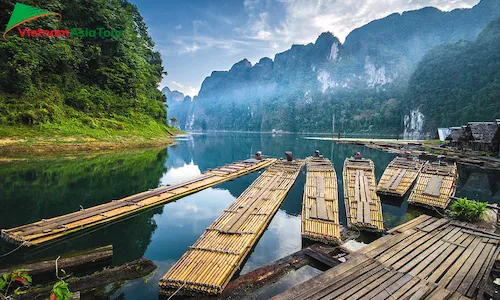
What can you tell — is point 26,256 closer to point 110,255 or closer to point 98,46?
point 110,255

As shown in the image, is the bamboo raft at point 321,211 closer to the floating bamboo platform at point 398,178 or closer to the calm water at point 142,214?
the calm water at point 142,214

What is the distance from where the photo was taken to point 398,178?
15.1 meters

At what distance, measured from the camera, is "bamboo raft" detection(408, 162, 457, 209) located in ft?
36.7

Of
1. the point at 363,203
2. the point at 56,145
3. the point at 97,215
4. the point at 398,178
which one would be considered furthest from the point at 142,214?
the point at 56,145

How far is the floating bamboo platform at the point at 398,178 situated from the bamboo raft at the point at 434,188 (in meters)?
0.66

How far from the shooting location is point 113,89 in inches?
1495

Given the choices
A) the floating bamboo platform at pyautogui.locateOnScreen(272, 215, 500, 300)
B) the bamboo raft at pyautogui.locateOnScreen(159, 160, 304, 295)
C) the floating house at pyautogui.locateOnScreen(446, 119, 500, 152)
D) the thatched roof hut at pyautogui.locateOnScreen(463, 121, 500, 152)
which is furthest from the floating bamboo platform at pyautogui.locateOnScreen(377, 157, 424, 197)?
the floating house at pyautogui.locateOnScreen(446, 119, 500, 152)

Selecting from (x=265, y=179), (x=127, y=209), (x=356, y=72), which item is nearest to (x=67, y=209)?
(x=127, y=209)

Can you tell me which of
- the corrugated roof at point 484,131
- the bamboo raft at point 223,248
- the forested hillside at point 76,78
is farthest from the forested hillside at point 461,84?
the forested hillside at point 76,78

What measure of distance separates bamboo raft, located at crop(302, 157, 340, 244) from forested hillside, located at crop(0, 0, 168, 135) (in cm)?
2795

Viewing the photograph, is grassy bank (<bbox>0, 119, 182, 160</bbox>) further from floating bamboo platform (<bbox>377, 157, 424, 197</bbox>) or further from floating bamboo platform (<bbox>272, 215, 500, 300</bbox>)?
floating bamboo platform (<bbox>377, 157, 424, 197</bbox>)

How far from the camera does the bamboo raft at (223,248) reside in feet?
17.0

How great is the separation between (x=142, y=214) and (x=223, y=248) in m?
5.95
